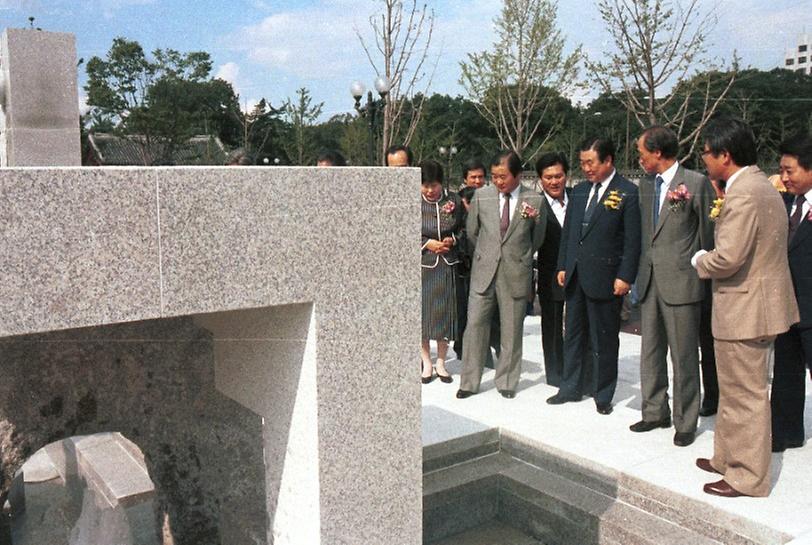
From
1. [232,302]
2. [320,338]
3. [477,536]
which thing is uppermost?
[232,302]

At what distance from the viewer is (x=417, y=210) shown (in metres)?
2.40

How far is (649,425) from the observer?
4.50 m

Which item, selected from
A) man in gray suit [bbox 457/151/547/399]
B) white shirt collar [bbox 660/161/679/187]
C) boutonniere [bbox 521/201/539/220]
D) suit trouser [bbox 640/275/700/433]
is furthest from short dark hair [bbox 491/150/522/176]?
suit trouser [bbox 640/275/700/433]

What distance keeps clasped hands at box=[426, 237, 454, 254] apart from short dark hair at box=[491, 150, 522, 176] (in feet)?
2.41

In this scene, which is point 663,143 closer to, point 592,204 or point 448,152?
point 592,204

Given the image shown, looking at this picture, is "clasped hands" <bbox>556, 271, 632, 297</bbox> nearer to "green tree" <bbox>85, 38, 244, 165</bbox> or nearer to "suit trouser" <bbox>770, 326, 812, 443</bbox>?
"suit trouser" <bbox>770, 326, 812, 443</bbox>

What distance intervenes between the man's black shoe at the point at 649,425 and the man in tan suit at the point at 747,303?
0.91 meters

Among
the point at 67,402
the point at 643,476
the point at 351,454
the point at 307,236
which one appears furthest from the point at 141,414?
the point at 643,476

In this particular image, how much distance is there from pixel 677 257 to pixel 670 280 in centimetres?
14

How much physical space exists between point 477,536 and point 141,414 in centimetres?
197

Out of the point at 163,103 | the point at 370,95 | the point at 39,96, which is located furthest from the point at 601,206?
the point at 163,103

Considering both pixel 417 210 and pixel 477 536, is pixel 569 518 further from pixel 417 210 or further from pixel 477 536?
pixel 417 210

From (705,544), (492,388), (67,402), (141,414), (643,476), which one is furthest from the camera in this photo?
(492,388)

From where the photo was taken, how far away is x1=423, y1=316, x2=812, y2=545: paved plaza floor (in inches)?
134
